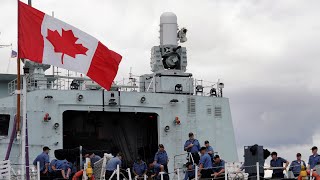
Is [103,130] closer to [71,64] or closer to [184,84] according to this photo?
[184,84]

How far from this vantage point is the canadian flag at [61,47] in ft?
66.9

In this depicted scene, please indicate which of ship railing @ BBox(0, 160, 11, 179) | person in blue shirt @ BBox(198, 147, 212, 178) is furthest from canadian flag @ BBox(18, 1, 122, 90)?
person in blue shirt @ BBox(198, 147, 212, 178)

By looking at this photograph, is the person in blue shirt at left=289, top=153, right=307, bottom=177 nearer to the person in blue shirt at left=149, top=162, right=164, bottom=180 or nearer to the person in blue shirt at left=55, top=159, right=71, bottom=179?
the person in blue shirt at left=149, top=162, right=164, bottom=180

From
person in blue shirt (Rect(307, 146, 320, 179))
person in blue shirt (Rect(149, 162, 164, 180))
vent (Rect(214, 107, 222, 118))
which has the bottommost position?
person in blue shirt (Rect(149, 162, 164, 180))

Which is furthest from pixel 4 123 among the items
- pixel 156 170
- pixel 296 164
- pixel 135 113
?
pixel 296 164

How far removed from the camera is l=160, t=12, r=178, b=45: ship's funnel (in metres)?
29.1

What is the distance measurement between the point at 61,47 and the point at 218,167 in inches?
193

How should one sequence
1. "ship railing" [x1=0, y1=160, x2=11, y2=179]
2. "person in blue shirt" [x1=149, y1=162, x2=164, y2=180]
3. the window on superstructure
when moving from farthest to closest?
1. the window on superstructure
2. "person in blue shirt" [x1=149, y1=162, x2=164, y2=180]
3. "ship railing" [x1=0, y1=160, x2=11, y2=179]

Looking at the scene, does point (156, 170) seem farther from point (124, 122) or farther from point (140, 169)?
point (124, 122)

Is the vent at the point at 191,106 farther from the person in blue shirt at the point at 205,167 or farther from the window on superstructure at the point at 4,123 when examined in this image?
the person in blue shirt at the point at 205,167

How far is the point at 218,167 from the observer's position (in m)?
20.7

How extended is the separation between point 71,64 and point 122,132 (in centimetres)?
860

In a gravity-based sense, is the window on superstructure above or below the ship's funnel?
below

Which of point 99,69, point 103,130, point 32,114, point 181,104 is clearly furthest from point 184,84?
point 99,69
